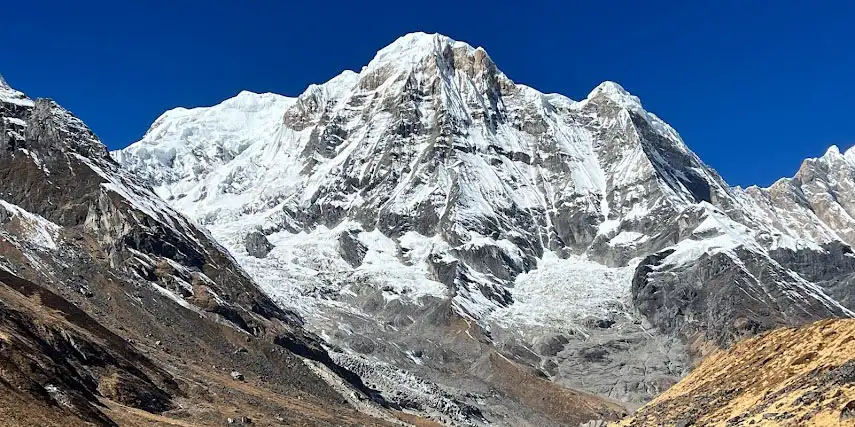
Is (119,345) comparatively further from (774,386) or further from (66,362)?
(774,386)

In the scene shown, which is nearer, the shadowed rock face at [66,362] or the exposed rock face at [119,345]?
the shadowed rock face at [66,362]

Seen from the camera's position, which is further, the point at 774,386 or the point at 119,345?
the point at 119,345

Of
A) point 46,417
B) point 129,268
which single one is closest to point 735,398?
point 46,417

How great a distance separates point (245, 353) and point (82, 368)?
226ft

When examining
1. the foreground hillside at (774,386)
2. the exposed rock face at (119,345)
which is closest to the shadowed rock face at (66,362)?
the exposed rock face at (119,345)

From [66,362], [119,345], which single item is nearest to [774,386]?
[66,362]

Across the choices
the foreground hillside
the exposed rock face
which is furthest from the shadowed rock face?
the foreground hillside

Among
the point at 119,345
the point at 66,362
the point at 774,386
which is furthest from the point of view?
the point at 119,345

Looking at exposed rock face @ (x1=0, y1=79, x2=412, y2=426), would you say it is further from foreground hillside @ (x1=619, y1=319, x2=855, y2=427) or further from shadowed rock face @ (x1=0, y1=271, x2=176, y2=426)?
foreground hillside @ (x1=619, y1=319, x2=855, y2=427)

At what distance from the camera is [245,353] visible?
173 meters

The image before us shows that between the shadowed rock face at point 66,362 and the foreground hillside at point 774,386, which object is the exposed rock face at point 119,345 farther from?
the foreground hillside at point 774,386

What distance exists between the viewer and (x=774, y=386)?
5747 cm

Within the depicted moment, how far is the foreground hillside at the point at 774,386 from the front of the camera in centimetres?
4503

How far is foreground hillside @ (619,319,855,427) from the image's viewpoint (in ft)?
148
